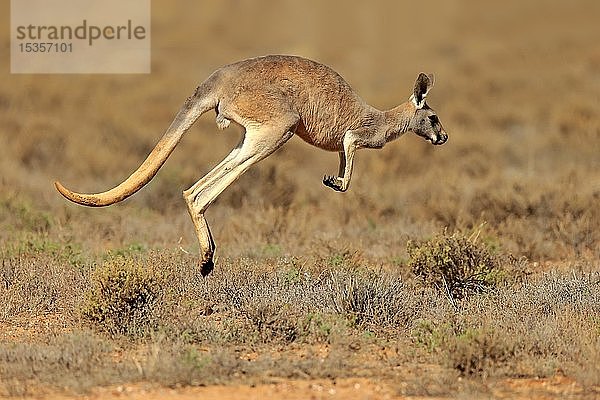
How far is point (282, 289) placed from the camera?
8.36 metres

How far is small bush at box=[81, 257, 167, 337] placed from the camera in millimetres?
7355

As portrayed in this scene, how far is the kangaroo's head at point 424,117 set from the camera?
372 inches

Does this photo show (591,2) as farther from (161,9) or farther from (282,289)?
(282,289)

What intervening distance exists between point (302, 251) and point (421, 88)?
2.56 metres

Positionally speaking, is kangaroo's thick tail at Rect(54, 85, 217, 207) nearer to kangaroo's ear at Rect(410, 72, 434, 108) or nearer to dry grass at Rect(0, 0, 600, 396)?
dry grass at Rect(0, 0, 600, 396)

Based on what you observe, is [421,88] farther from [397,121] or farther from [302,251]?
[302,251]

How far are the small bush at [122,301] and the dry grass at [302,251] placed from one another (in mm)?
15

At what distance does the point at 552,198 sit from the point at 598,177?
2701 mm

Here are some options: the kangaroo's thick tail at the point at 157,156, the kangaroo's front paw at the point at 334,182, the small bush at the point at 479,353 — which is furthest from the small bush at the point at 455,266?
the kangaroo's thick tail at the point at 157,156

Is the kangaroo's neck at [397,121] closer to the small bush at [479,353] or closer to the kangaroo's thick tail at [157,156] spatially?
the kangaroo's thick tail at [157,156]

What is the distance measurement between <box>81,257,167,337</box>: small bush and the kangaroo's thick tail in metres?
0.55

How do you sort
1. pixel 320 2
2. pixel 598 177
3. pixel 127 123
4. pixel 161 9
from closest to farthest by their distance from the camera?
pixel 598 177 < pixel 127 123 < pixel 320 2 < pixel 161 9

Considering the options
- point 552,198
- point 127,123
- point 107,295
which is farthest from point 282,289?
point 127,123

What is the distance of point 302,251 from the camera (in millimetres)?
10969
